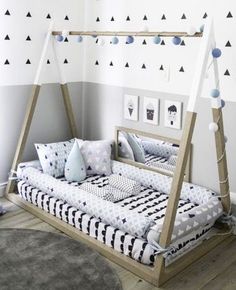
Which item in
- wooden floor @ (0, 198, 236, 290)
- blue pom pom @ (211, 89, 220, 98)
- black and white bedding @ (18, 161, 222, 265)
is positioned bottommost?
wooden floor @ (0, 198, 236, 290)

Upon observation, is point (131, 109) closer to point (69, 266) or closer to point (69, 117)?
A: point (69, 117)

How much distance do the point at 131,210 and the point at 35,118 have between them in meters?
1.43

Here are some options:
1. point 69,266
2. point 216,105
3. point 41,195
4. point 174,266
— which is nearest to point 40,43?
point 41,195

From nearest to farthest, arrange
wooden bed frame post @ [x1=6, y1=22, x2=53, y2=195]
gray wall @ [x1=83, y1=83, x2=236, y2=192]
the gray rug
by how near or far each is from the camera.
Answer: the gray rug → gray wall @ [x1=83, y1=83, x2=236, y2=192] → wooden bed frame post @ [x1=6, y1=22, x2=53, y2=195]

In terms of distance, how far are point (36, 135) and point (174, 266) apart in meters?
1.86

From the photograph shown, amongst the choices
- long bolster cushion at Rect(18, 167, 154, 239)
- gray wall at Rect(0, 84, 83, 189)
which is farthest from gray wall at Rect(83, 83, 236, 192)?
long bolster cushion at Rect(18, 167, 154, 239)

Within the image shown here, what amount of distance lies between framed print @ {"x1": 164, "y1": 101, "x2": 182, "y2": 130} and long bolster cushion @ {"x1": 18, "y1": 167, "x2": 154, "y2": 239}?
2.87 feet

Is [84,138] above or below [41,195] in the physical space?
above

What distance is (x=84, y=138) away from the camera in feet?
13.1

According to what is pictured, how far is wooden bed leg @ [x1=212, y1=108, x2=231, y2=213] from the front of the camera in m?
2.58

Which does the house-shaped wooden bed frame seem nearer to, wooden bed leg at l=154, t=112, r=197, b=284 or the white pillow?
wooden bed leg at l=154, t=112, r=197, b=284

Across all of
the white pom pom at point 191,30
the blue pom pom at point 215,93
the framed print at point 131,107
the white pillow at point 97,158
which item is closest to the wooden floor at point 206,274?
the white pillow at point 97,158

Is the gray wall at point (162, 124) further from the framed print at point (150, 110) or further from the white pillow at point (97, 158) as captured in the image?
the white pillow at point (97, 158)

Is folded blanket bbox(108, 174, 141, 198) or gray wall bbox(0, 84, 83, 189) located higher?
gray wall bbox(0, 84, 83, 189)
